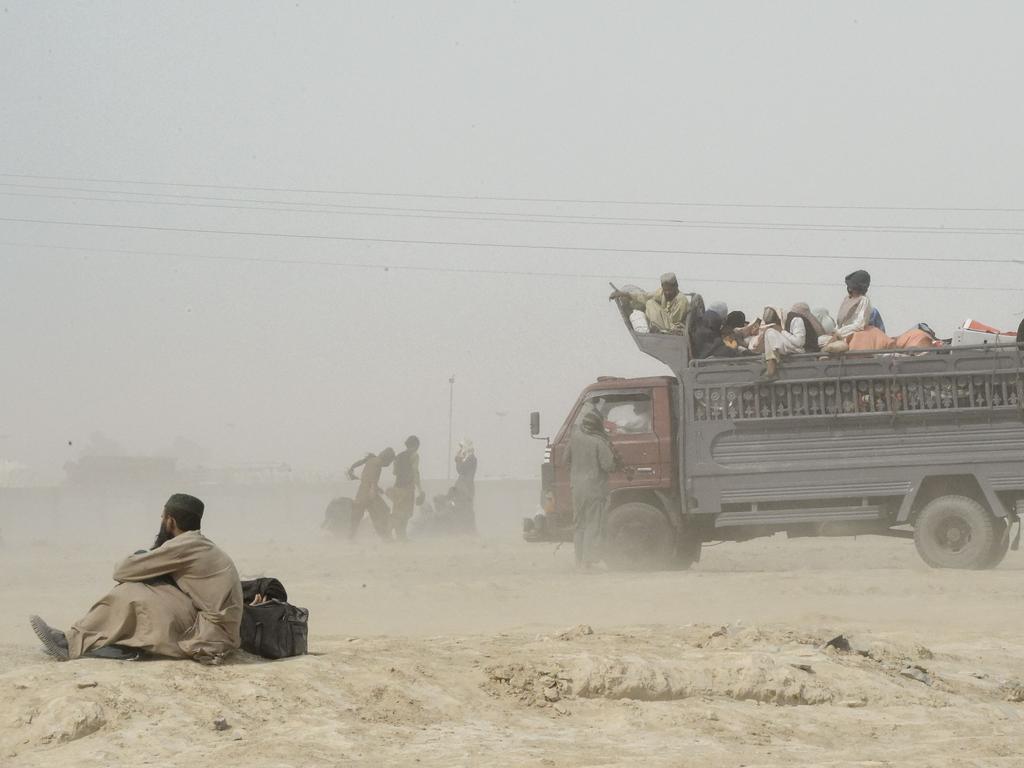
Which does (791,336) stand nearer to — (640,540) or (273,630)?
(640,540)

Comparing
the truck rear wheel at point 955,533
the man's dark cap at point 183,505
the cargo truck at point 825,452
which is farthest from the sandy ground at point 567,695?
the cargo truck at point 825,452

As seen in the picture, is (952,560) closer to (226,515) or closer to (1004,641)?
(1004,641)

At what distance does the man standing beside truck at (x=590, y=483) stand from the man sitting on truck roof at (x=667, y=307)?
128 cm

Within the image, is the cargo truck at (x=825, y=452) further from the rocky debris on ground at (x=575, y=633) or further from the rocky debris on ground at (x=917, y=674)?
the rocky debris on ground at (x=917, y=674)

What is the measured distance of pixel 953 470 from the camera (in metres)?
14.6

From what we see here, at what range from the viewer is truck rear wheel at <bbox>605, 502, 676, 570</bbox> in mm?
15477

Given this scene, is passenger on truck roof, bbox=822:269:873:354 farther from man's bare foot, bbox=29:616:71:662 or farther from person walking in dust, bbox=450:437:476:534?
person walking in dust, bbox=450:437:476:534

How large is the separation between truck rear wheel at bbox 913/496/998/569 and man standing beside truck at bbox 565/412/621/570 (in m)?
3.34

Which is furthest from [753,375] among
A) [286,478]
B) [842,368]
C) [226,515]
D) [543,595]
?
[286,478]

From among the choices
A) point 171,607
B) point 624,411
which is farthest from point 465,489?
point 171,607

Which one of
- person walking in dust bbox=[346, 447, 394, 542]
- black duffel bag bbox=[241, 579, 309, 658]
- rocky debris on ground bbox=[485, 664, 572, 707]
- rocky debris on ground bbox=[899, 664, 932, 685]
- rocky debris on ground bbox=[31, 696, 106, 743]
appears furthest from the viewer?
person walking in dust bbox=[346, 447, 394, 542]

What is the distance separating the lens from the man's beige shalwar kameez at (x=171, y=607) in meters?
7.22

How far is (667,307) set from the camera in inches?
611

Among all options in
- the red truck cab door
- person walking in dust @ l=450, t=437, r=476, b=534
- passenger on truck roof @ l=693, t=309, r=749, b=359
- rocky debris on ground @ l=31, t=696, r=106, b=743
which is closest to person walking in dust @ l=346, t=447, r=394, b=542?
person walking in dust @ l=450, t=437, r=476, b=534
